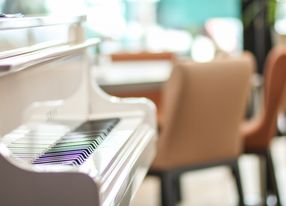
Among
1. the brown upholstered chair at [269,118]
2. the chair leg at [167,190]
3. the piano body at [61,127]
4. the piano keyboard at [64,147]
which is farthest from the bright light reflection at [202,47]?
the piano keyboard at [64,147]

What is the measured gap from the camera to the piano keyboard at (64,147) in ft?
4.90

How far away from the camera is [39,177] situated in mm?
1237

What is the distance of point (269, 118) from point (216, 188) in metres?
1.02

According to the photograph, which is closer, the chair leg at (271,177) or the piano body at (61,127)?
the piano body at (61,127)

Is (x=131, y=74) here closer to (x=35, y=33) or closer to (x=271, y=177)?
(x=271, y=177)

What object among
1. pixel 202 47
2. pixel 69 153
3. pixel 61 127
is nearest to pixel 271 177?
pixel 61 127

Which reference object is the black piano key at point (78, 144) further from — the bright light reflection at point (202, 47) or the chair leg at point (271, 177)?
the bright light reflection at point (202, 47)

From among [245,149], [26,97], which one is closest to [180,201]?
[245,149]

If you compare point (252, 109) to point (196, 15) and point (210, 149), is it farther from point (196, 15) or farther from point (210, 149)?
point (210, 149)

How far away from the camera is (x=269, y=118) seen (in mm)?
3191

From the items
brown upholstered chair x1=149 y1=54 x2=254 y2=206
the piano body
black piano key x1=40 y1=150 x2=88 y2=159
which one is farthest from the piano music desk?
black piano key x1=40 y1=150 x2=88 y2=159

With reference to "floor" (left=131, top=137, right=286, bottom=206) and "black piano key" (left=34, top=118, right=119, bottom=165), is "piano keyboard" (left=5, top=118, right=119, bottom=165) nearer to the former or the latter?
"black piano key" (left=34, top=118, right=119, bottom=165)

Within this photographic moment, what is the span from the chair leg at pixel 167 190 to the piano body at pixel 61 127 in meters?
0.43

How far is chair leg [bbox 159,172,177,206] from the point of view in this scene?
269 cm
